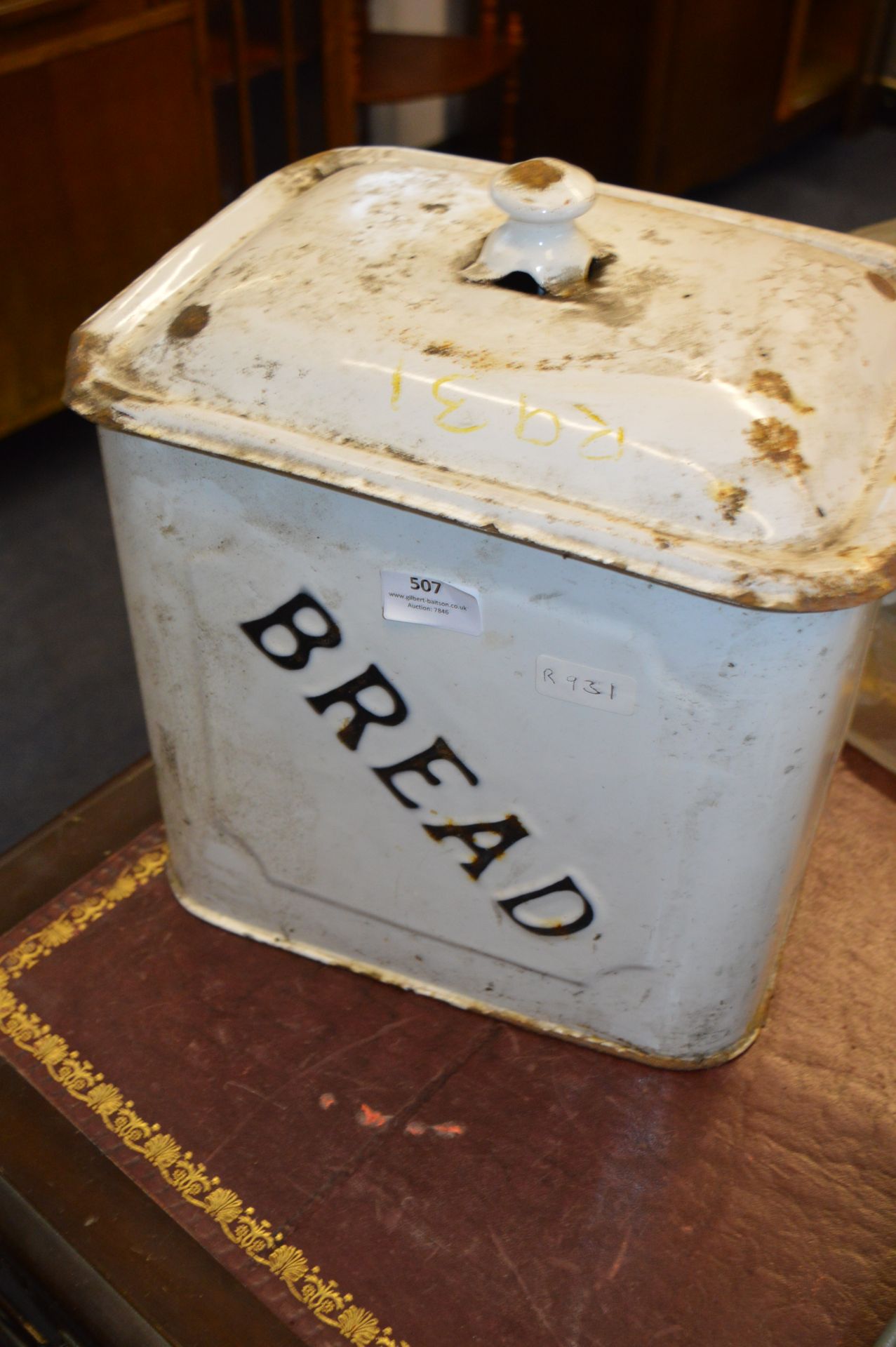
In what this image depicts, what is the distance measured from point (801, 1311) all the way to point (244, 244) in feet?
2.58

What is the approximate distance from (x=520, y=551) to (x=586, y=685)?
0.09 metres

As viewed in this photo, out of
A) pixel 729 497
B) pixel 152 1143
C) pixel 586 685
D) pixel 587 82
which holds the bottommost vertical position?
pixel 152 1143

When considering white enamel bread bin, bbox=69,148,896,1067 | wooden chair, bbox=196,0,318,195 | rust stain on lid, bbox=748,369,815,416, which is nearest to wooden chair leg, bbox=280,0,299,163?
wooden chair, bbox=196,0,318,195

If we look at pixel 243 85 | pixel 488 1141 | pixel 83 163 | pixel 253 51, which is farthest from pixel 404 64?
pixel 488 1141

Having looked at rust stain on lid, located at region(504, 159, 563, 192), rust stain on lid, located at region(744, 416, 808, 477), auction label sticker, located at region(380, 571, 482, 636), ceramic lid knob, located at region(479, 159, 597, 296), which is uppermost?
rust stain on lid, located at region(504, 159, 563, 192)

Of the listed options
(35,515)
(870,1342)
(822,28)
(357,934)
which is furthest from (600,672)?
(822,28)

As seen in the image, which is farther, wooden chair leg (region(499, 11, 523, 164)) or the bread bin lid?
wooden chair leg (region(499, 11, 523, 164))

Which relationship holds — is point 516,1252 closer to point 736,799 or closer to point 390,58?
point 736,799

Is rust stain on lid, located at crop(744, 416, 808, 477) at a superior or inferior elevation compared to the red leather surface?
superior

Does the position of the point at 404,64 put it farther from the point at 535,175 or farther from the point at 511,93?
the point at 535,175

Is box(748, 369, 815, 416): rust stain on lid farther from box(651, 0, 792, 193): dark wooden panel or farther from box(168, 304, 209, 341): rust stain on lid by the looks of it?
box(651, 0, 792, 193): dark wooden panel

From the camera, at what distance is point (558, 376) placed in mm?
720

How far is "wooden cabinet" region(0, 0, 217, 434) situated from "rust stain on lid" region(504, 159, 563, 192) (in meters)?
1.11

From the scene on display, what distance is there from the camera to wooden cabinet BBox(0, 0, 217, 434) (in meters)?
1.66
